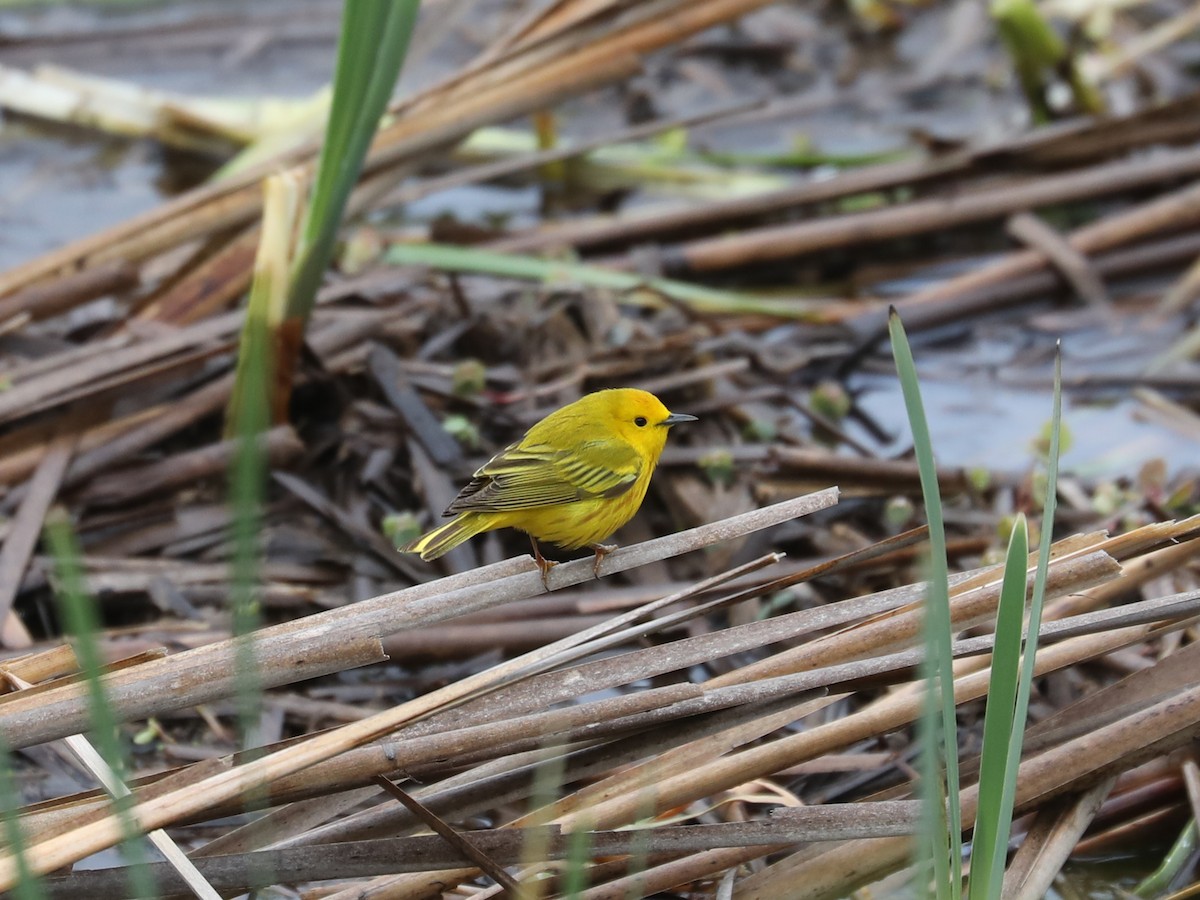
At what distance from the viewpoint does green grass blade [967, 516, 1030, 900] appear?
2018 millimetres

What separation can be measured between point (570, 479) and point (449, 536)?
0.33 meters

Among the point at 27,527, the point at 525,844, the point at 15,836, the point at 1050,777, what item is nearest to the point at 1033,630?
the point at 1050,777

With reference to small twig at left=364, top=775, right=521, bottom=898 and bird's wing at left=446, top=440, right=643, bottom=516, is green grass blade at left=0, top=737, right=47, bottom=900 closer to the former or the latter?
small twig at left=364, top=775, right=521, bottom=898

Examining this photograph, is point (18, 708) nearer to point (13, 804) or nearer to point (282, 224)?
point (13, 804)

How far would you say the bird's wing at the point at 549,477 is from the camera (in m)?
3.36

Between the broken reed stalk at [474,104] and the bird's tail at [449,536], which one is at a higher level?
the broken reed stalk at [474,104]

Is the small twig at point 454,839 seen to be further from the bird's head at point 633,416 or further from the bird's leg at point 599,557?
the bird's head at point 633,416

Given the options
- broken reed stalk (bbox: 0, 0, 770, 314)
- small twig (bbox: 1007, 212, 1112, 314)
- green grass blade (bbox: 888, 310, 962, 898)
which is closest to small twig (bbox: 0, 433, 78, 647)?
broken reed stalk (bbox: 0, 0, 770, 314)

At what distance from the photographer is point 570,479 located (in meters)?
3.49

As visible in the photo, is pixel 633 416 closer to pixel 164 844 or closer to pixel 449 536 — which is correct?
pixel 449 536

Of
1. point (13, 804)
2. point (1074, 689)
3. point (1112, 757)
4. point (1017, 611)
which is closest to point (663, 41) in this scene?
point (1074, 689)

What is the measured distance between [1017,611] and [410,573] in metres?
2.34

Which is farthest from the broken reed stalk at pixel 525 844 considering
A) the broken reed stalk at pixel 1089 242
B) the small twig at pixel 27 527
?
the broken reed stalk at pixel 1089 242

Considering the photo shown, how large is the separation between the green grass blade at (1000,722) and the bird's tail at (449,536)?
5.03ft
